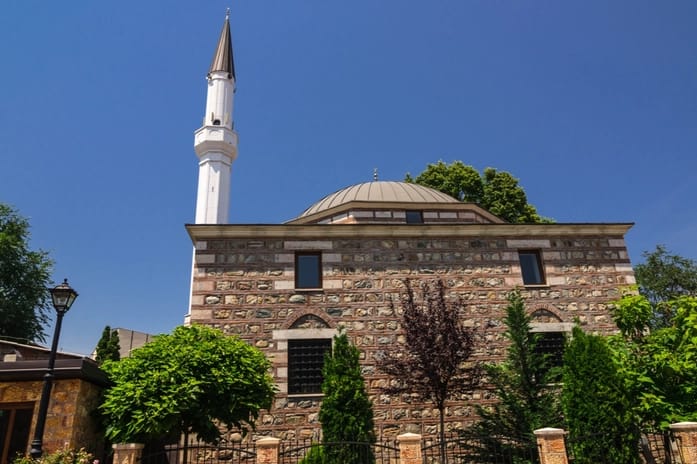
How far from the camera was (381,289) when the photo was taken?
13.0 m

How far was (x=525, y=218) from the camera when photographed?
27203 millimetres

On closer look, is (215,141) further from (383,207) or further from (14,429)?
(14,429)

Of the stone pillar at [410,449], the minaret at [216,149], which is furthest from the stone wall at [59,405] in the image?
the minaret at [216,149]

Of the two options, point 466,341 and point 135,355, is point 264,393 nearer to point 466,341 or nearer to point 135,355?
point 135,355

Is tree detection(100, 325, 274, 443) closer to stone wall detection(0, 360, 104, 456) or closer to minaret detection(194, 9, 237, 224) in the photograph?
stone wall detection(0, 360, 104, 456)

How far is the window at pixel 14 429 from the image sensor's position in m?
8.39

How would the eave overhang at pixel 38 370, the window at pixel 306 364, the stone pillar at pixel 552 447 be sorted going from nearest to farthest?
the stone pillar at pixel 552 447, the eave overhang at pixel 38 370, the window at pixel 306 364

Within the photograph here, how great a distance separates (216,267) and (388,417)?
19.4 ft

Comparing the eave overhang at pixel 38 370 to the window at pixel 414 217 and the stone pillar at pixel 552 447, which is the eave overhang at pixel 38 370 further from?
the window at pixel 414 217

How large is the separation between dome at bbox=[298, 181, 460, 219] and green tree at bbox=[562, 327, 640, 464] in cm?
806

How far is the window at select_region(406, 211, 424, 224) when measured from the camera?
16828 millimetres

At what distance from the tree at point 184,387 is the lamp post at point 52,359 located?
3.77ft

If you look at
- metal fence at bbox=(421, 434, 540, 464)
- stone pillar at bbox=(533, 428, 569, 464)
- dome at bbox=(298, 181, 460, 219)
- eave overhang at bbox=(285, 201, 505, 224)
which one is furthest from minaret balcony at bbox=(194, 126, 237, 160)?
stone pillar at bbox=(533, 428, 569, 464)

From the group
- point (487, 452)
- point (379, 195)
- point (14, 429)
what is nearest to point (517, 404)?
point (487, 452)
